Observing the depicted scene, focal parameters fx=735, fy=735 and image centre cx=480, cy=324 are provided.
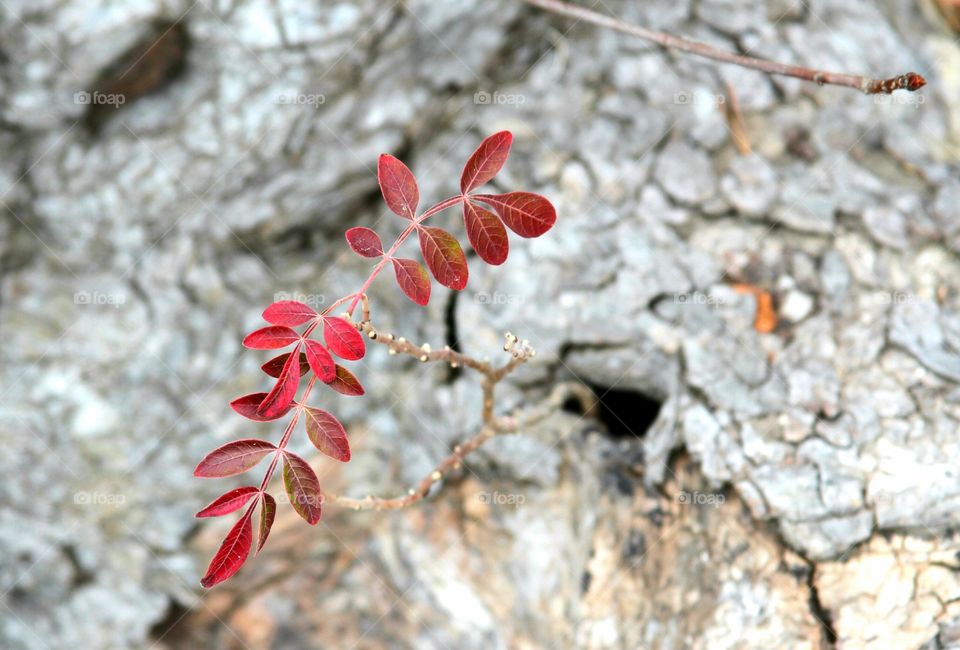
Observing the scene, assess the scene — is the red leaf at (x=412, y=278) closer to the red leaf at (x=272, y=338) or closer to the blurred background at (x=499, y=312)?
the red leaf at (x=272, y=338)

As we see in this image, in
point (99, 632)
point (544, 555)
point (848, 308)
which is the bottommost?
point (99, 632)

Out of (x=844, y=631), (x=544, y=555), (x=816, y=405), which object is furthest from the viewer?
(x=544, y=555)

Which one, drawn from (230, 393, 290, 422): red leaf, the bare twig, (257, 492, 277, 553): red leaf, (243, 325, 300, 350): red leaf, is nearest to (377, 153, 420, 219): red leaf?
the bare twig

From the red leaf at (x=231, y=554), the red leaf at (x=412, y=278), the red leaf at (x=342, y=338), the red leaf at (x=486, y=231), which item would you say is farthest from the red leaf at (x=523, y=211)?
the red leaf at (x=231, y=554)

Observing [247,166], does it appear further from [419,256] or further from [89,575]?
[89,575]

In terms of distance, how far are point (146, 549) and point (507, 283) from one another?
1366 millimetres

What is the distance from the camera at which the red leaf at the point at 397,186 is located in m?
1.30

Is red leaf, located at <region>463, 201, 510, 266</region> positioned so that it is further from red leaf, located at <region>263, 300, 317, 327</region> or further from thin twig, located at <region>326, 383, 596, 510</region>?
thin twig, located at <region>326, 383, 596, 510</region>

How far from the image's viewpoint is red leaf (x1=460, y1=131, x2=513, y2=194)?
1.30 metres

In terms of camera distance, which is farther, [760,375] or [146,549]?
[146,549]

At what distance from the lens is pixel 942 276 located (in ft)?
6.02

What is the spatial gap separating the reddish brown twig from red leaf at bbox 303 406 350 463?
1254 mm

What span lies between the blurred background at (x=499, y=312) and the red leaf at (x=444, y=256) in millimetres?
732

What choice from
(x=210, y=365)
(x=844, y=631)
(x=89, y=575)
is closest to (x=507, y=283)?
(x=210, y=365)
